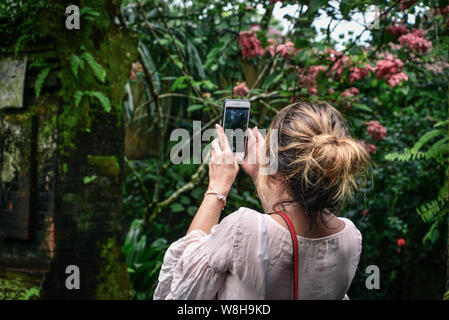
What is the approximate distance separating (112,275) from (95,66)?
5.73 feet

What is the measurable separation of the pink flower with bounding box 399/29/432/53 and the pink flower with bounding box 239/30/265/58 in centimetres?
136

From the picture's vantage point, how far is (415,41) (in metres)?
3.32

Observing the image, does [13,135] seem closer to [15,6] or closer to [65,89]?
[65,89]

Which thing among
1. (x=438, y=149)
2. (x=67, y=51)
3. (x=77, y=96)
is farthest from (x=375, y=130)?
Result: (x=67, y=51)

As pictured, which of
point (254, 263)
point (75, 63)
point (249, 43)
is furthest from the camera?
point (249, 43)

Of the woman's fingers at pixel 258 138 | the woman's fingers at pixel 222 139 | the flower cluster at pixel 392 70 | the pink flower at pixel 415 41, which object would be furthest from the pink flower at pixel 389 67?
the woman's fingers at pixel 222 139

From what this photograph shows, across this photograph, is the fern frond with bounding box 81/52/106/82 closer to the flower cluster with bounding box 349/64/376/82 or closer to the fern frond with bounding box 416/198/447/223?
the flower cluster with bounding box 349/64/376/82

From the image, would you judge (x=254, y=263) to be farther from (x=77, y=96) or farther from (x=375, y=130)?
(x=375, y=130)

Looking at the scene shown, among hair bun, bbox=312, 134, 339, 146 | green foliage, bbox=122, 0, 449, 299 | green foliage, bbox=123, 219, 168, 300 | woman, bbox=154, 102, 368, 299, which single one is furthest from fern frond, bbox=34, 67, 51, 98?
hair bun, bbox=312, 134, 339, 146

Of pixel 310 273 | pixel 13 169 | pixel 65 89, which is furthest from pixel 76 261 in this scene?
pixel 310 273

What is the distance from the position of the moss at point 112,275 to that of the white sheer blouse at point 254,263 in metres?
2.40

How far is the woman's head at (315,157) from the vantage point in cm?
136

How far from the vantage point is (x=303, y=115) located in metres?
1.43

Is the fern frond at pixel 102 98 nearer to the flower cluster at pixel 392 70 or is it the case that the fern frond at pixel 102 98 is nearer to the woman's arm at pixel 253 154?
the woman's arm at pixel 253 154
